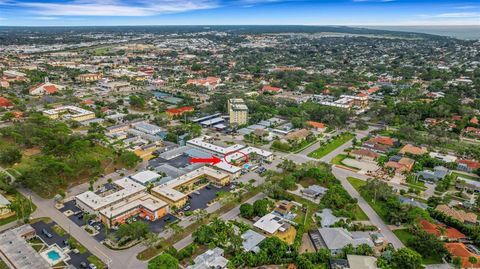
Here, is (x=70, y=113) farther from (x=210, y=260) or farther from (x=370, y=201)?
(x=370, y=201)

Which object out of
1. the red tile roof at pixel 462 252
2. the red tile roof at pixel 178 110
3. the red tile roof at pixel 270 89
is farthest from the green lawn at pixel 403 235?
the red tile roof at pixel 270 89

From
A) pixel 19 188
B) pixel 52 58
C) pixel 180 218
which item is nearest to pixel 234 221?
pixel 180 218

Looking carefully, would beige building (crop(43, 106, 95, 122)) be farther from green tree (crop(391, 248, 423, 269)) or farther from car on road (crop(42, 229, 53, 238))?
green tree (crop(391, 248, 423, 269))

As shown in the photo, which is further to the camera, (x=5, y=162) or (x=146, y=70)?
(x=146, y=70)

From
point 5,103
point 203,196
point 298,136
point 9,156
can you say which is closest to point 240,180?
point 203,196

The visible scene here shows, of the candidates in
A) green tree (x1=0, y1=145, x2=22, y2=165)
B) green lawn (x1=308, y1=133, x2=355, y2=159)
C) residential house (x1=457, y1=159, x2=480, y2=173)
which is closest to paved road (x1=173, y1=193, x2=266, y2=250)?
green lawn (x1=308, y1=133, x2=355, y2=159)

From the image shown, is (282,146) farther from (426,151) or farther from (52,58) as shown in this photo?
(52,58)

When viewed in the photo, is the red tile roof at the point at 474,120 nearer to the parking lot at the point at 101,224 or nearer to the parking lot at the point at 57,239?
the parking lot at the point at 101,224
